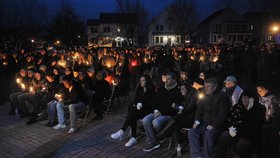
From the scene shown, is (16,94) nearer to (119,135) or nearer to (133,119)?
(119,135)

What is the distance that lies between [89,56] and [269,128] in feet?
34.4

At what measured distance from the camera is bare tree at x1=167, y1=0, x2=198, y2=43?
49375 mm

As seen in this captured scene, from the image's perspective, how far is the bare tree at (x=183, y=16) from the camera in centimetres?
4938

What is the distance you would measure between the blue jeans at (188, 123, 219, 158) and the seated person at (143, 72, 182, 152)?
793 mm

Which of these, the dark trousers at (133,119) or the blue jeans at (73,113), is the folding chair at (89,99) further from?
the dark trousers at (133,119)

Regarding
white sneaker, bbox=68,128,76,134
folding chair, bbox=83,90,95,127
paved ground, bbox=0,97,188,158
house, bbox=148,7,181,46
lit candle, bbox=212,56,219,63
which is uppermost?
house, bbox=148,7,181,46

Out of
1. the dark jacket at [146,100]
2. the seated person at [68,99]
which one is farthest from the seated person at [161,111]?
the seated person at [68,99]

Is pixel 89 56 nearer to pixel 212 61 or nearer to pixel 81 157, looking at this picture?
pixel 212 61

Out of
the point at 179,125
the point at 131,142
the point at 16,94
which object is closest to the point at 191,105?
the point at 179,125

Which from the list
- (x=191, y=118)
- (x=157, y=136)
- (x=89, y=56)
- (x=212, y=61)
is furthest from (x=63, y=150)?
(x=212, y=61)

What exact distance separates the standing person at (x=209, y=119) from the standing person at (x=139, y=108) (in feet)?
4.73

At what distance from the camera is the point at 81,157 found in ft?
17.3

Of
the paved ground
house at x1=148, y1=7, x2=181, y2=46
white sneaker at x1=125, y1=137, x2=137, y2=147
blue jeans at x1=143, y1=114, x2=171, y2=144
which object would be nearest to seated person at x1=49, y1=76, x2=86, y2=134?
the paved ground

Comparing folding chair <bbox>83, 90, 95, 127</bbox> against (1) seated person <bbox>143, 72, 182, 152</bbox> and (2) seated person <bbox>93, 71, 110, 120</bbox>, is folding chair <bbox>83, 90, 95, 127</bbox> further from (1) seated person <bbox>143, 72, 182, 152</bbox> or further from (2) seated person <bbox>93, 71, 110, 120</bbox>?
(1) seated person <bbox>143, 72, 182, 152</bbox>
